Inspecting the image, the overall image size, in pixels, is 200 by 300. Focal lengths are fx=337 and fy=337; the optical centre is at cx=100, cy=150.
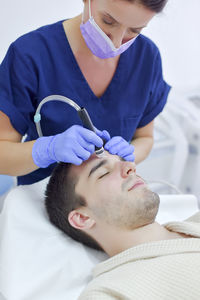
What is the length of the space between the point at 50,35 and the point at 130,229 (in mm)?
750

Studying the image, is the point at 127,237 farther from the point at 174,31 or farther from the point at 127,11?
the point at 174,31

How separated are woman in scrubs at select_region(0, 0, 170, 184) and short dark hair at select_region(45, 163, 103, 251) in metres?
A: 0.09

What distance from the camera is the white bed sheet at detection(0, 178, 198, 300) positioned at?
3.57ft

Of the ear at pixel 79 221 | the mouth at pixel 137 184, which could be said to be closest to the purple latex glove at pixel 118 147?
the mouth at pixel 137 184

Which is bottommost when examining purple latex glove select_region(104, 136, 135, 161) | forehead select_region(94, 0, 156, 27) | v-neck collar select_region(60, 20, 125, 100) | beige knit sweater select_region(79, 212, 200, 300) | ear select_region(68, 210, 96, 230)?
beige knit sweater select_region(79, 212, 200, 300)

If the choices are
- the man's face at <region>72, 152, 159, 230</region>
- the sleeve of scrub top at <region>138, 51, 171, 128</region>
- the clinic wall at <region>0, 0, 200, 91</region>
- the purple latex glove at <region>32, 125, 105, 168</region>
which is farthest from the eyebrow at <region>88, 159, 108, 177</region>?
the clinic wall at <region>0, 0, 200, 91</region>

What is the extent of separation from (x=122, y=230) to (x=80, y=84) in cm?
55

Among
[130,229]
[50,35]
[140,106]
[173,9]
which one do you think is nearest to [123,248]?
[130,229]

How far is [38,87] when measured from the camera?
3.96 feet

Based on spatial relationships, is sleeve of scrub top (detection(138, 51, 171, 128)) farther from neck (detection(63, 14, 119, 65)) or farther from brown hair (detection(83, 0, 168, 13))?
brown hair (detection(83, 0, 168, 13))

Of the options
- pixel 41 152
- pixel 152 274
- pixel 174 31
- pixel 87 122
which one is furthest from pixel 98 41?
pixel 174 31

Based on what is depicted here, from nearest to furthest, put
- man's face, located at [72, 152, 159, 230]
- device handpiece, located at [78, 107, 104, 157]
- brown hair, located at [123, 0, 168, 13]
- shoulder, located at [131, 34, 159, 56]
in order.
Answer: brown hair, located at [123, 0, 168, 13], device handpiece, located at [78, 107, 104, 157], man's face, located at [72, 152, 159, 230], shoulder, located at [131, 34, 159, 56]

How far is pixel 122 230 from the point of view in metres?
1.17

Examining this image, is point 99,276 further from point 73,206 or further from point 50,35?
point 50,35
